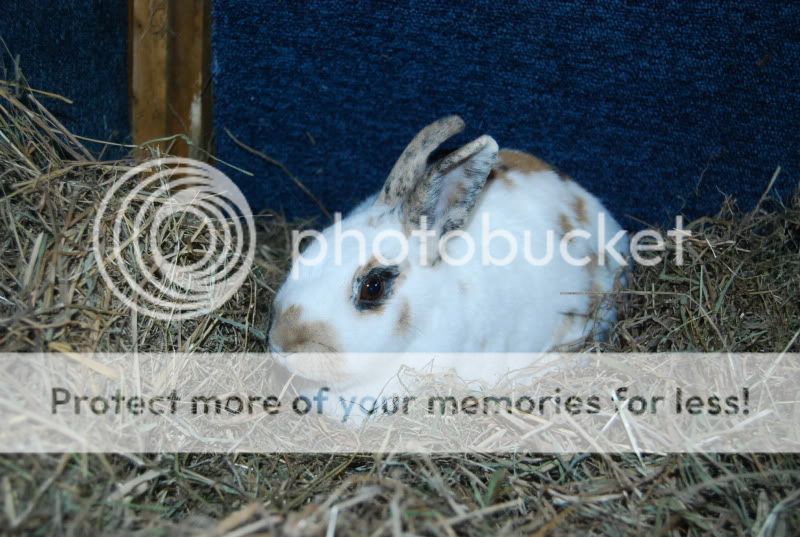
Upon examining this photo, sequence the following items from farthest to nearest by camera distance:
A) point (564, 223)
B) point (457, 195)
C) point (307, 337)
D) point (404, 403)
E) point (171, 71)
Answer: point (171, 71) < point (564, 223) < point (457, 195) < point (404, 403) < point (307, 337)

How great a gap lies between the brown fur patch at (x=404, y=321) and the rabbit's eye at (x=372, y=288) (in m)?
0.10

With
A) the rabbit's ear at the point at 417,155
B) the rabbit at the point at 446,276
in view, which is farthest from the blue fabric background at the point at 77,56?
the rabbit's ear at the point at 417,155

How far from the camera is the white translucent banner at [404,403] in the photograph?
2.14 meters

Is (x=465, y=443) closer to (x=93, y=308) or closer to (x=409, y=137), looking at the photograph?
(x=93, y=308)

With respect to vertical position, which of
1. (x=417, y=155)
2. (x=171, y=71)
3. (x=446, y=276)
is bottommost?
(x=446, y=276)

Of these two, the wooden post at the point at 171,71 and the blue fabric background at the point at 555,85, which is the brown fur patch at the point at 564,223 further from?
the wooden post at the point at 171,71

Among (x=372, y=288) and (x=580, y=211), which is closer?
(x=372, y=288)

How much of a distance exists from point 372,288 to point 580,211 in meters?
1.23

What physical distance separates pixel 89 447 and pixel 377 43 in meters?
2.32

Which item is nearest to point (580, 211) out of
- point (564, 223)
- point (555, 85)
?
point (564, 223)

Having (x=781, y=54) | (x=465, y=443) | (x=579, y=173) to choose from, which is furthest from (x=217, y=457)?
(x=781, y=54)

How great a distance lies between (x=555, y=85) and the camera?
138 inches

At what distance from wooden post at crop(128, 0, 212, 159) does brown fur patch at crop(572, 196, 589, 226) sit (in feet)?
5.80

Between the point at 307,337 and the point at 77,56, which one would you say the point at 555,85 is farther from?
the point at 77,56
